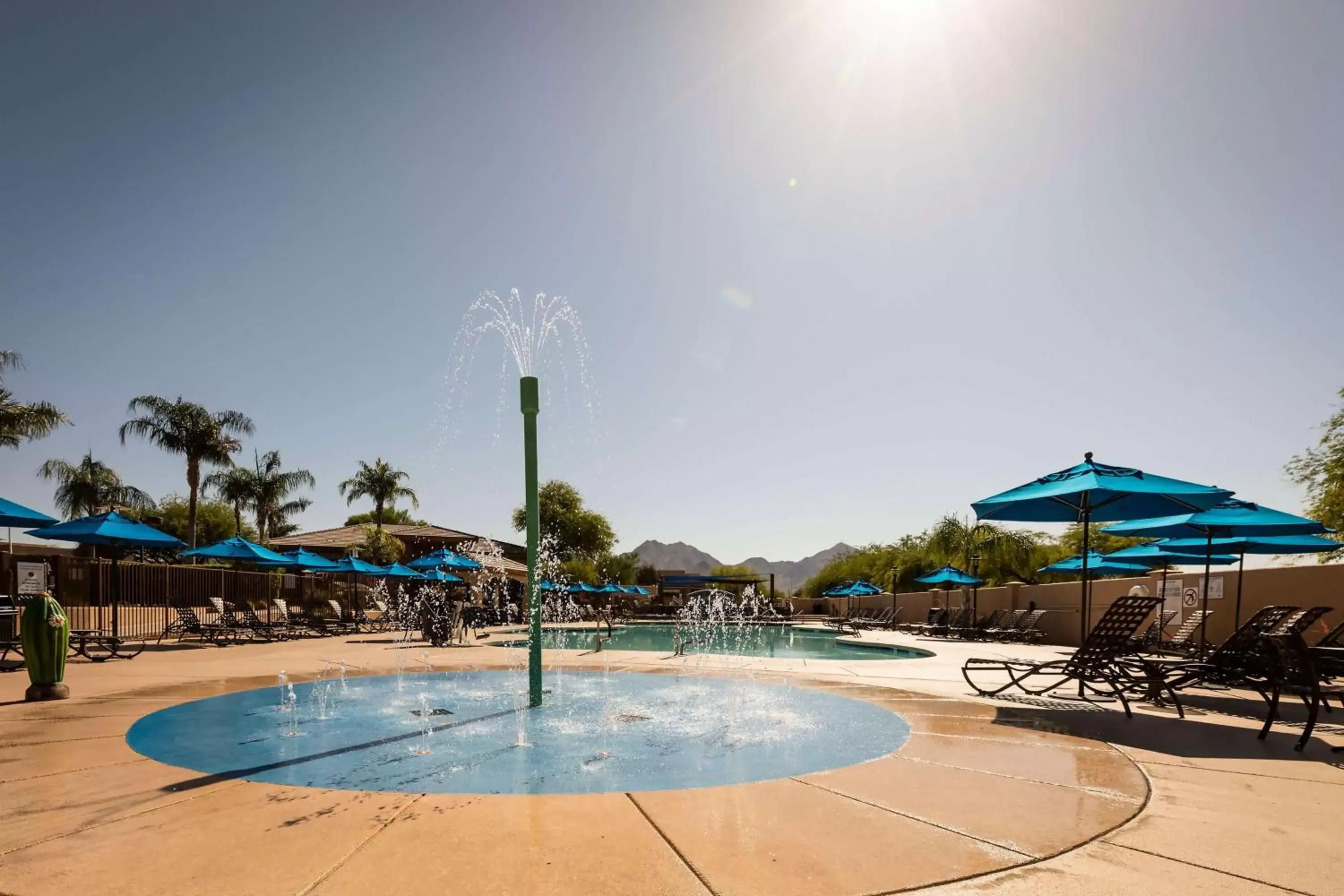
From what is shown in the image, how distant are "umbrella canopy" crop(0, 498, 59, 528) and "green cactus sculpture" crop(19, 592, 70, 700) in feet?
15.5

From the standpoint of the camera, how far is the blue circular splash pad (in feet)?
16.1

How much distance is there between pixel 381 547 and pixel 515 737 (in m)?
36.2

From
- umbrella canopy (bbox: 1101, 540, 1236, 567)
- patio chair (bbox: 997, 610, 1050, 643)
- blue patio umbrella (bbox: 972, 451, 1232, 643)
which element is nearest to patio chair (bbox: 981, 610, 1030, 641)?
patio chair (bbox: 997, 610, 1050, 643)

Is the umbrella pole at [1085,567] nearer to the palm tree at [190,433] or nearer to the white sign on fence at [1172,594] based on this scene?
the white sign on fence at [1172,594]

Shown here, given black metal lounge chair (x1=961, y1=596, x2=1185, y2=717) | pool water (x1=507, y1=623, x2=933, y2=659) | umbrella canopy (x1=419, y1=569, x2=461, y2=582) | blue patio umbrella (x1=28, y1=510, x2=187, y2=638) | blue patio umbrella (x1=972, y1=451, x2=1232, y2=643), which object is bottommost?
pool water (x1=507, y1=623, x2=933, y2=659)

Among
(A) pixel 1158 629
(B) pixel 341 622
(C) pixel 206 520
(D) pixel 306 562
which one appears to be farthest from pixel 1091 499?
(C) pixel 206 520

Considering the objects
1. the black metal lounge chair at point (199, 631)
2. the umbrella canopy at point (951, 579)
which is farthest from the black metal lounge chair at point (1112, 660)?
the black metal lounge chair at point (199, 631)

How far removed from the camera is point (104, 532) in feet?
42.5

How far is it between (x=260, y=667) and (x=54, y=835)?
8.95m

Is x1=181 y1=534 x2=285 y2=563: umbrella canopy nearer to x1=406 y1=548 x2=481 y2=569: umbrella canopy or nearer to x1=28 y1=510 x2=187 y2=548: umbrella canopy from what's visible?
x1=28 y1=510 x2=187 y2=548: umbrella canopy

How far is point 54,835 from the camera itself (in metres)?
3.52

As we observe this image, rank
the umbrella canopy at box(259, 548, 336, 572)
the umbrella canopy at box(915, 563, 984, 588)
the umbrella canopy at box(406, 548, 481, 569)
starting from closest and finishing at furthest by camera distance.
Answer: the umbrella canopy at box(259, 548, 336, 572)
the umbrella canopy at box(406, 548, 481, 569)
the umbrella canopy at box(915, 563, 984, 588)

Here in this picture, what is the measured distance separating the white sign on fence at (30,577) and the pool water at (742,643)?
9756 mm

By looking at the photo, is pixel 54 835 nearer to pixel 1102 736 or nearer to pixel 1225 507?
pixel 1102 736
